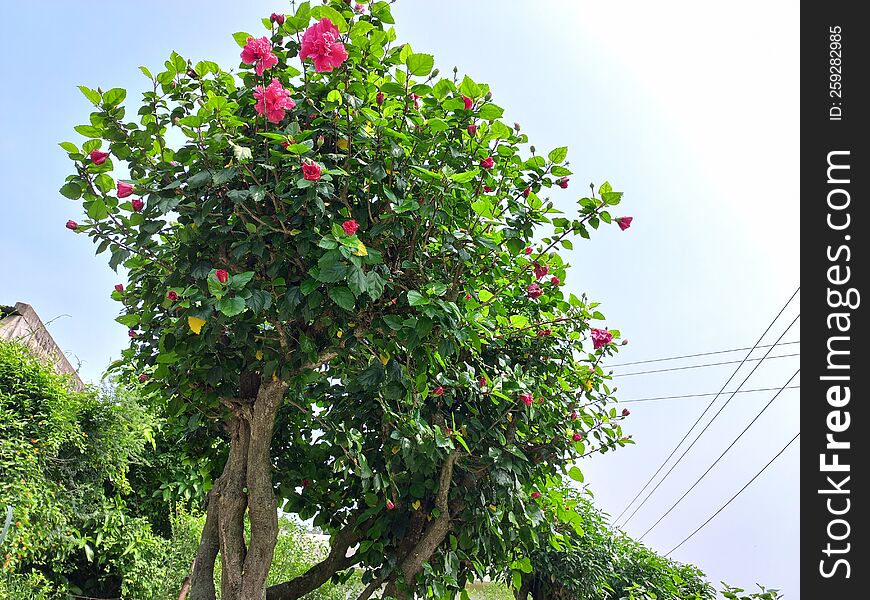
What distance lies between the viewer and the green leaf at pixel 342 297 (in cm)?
190

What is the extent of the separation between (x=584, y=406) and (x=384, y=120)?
1.76 metres

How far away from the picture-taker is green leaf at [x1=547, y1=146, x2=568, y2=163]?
7.48 feet

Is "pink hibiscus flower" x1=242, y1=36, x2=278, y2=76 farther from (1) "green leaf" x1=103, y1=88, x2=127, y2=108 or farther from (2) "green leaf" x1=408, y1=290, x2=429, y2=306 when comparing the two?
(2) "green leaf" x1=408, y1=290, x2=429, y2=306

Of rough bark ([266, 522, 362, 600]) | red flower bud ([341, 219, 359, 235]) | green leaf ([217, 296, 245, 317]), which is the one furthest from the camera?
rough bark ([266, 522, 362, 600])

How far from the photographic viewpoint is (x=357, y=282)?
1880mm

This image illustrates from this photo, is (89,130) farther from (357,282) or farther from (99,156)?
(357,282)

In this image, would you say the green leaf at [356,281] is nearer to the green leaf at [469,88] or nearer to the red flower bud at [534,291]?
the green leaf at [469,88]

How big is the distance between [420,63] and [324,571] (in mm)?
2525

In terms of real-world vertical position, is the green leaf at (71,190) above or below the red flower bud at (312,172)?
below

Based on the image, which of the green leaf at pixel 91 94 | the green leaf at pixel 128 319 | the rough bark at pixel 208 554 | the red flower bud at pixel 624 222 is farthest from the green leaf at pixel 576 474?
the green leaf at pixel 91 94

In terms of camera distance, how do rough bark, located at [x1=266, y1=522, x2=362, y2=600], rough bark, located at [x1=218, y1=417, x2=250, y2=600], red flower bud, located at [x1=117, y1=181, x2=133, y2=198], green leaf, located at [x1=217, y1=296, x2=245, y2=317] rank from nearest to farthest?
1. green leaf, located at [x1=217, y1=296, x2=245, y2=317]
2. red flower bud, located at [x1=117, y1=181, x2=133, y2=198]
3. rough bark, located at [x1=218, y1=417, x2=250, y2=600]
4. rough bark, located at [x1=266, y1=522, x2=362, y2=600]
